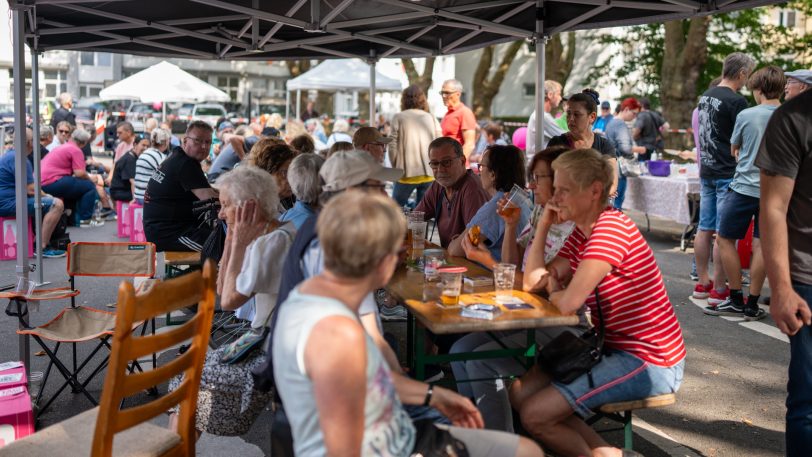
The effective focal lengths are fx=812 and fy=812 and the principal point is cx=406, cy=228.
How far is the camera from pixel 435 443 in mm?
2416

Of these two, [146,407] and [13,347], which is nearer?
[146,407]

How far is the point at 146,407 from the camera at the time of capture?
2.62m

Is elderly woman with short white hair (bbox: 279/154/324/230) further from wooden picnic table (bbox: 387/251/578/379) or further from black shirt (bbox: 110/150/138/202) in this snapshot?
black shirt (bbox: 110/150/138/202)

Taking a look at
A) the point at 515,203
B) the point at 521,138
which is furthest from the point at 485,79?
the point at 515,203

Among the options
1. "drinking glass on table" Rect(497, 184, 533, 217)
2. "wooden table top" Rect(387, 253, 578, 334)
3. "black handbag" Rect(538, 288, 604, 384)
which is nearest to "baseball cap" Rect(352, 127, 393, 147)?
"drinking glass on table" Rect(497, 184, 533, 217)

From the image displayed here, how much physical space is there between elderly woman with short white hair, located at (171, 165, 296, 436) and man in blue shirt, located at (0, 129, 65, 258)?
18.1 feet

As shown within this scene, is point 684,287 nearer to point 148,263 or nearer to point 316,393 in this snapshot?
point 148,263

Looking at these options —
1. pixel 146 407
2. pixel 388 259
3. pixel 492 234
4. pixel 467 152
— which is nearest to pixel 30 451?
pixel 146 407

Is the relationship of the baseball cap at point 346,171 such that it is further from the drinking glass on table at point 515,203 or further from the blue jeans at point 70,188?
the blue jeans at point 70,188

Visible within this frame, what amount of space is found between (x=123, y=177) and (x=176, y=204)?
4.53 m

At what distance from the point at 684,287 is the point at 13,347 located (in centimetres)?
570

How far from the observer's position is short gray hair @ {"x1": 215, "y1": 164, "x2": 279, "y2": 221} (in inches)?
145

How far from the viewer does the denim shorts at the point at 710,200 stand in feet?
22.7

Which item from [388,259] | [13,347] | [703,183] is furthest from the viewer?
[703,183]
